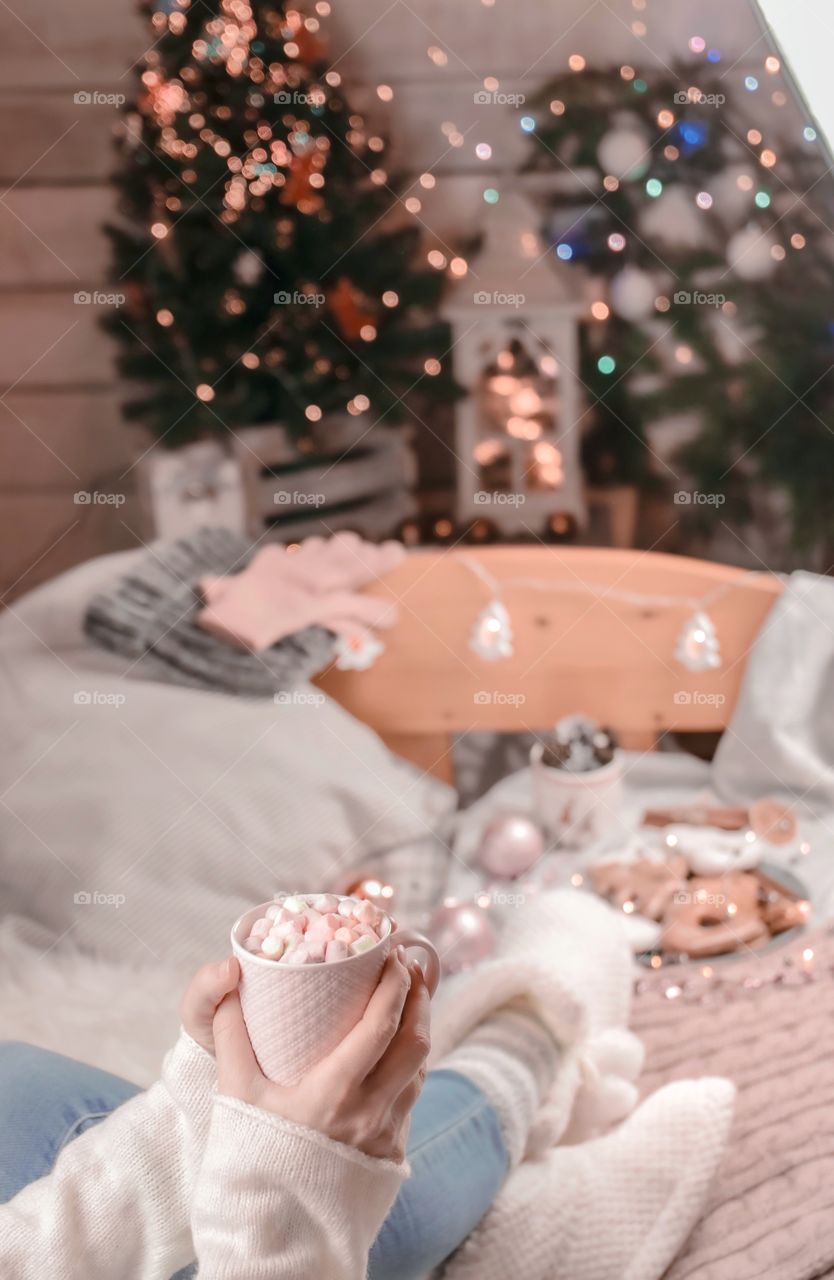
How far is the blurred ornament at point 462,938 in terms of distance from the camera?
159 centimetres

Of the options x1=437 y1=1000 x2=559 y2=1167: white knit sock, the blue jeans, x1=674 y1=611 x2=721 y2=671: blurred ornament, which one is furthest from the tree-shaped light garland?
the blue jeans

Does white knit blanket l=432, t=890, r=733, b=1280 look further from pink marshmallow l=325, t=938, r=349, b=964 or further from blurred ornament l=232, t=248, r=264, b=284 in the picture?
blurred ornament l=232, t=248, r=264, b=284

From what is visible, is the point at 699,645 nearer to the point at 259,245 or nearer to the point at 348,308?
the point at 348,308

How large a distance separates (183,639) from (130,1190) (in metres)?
1.20

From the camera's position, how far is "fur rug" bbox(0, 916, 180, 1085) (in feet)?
4.45

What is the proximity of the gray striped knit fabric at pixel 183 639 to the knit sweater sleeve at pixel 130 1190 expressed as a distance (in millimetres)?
1114

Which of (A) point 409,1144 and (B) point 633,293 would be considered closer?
(A) point 409,1144

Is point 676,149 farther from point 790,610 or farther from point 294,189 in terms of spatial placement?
point 790,610

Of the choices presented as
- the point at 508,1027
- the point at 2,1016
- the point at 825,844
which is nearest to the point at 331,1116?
the point at 508,1027

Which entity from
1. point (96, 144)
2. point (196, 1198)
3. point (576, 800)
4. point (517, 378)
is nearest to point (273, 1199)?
point (196, 1198)

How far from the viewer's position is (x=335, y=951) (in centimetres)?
67

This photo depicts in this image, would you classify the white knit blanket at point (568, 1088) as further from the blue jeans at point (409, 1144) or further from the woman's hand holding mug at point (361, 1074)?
the woman's hand holding mug at point (361, 1074)

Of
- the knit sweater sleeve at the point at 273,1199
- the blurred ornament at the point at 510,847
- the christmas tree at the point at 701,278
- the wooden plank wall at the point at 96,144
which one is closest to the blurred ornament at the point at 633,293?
the christmas tree at the point at 701,278

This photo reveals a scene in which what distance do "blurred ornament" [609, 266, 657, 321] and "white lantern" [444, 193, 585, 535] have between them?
0.06m
